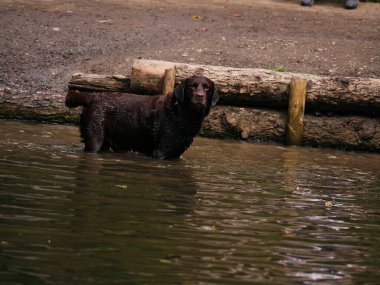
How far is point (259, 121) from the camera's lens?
46.5ft

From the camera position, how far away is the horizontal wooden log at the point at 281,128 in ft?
46.3

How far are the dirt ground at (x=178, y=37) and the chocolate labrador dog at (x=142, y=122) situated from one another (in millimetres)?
3511

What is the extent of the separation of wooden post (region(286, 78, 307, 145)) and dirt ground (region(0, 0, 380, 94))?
285 centimetres

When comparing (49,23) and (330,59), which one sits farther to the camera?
(49,23)

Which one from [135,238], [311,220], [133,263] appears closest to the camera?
[133,263]

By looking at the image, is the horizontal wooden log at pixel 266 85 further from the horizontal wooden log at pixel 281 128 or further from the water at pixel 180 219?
the water at pixel 180 219

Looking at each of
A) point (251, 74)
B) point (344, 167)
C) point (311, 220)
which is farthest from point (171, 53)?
point (311, 220)

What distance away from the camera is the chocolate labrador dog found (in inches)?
454

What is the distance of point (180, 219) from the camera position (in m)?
7.20

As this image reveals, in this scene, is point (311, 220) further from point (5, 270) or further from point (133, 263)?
point (5, 270)

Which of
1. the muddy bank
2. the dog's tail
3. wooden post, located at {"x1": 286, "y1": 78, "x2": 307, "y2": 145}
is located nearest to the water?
the dog's tail

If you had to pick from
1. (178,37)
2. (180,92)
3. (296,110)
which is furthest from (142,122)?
(178,37)

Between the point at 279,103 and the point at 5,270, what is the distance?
937 centimetres

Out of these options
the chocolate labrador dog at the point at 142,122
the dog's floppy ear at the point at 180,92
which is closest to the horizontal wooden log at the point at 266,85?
the chocolate labrador dog at the point at 142,122
